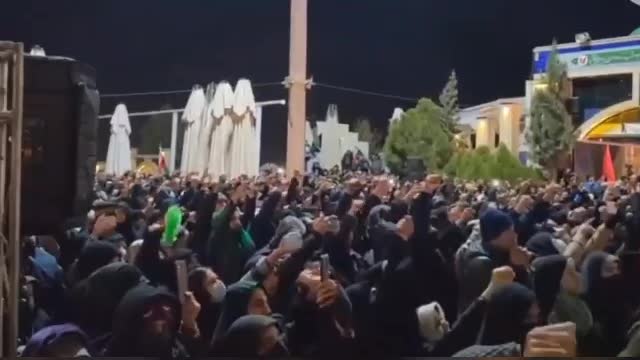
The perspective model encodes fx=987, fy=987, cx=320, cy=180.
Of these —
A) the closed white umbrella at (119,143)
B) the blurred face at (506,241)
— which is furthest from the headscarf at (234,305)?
the blurred face at (506,241)

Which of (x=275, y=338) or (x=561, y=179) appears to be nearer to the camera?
(x=275, y=338)

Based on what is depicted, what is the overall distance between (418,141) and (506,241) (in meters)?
0.62

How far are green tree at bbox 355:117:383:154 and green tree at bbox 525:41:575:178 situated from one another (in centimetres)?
76

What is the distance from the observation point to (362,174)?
15.3ft

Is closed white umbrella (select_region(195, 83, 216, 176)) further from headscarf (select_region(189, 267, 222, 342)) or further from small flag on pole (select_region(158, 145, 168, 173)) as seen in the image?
headscarf (select_region(189, 267, 222, 342))

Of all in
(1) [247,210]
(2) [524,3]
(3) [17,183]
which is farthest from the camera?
(2) [524,3]

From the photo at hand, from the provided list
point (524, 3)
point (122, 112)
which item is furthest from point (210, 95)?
point (524, 3)

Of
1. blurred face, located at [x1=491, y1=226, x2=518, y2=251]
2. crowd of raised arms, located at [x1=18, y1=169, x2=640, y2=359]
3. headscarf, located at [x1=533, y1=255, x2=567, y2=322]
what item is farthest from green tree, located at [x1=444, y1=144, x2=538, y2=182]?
headscarf, located at [x1=533, y1=255, x2=567, y2=322]

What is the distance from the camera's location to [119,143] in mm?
4465

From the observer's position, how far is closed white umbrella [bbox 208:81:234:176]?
14.9 feet

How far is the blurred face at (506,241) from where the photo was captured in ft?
14.9

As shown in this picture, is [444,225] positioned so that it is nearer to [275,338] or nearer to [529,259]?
[529,259]

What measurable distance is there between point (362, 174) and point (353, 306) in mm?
659

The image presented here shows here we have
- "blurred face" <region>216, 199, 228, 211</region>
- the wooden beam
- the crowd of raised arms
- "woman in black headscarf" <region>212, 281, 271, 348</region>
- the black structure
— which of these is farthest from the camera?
"blurred face" <region>216, 199, 228, 211</region>
